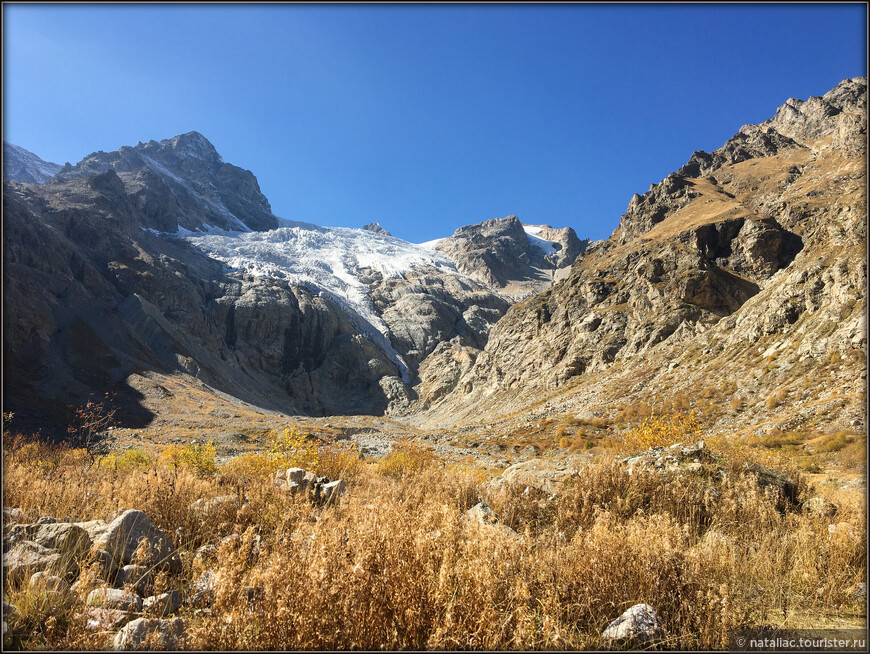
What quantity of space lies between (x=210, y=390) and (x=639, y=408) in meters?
56.0

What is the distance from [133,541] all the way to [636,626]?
4925 millimetres

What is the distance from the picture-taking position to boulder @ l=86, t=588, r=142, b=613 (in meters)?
3.20

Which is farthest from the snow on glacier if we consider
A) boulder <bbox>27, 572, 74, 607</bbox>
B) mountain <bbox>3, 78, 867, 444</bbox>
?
boulder <bbox>27, 572, 74, 607</bbox>

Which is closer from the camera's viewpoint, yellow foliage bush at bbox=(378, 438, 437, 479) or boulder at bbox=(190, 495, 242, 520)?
boulder at bbox=(190, 495, 242, 520)

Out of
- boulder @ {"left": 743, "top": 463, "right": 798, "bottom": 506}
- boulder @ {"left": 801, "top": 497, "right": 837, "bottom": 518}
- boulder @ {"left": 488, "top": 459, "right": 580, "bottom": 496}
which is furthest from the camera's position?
boulder @ {"left": 488, "top": 459, "right": 580, "bottom": 496}

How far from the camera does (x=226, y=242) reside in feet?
491

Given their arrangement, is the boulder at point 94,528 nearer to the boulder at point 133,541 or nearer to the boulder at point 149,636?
the boulder at point 133,541

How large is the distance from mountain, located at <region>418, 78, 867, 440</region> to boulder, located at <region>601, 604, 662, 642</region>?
24.3 metres

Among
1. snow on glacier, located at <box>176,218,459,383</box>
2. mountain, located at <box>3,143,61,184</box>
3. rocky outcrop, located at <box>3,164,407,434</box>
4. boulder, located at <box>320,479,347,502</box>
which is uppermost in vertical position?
mountain, located at <box>3,143,61,184</box>

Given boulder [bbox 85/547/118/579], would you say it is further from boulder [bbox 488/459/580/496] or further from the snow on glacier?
the snow on glacier

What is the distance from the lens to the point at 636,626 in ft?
11.0

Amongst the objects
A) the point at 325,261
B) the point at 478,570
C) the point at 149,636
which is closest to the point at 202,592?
the point at 149,636

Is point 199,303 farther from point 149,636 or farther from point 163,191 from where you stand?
point 149,636

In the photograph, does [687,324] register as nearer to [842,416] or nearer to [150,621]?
[842,416]
